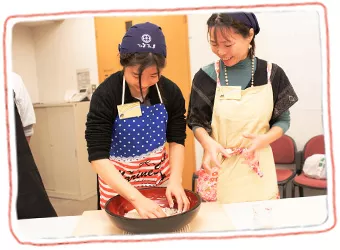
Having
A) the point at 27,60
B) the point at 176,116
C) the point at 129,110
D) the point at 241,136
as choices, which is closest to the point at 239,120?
the point at 241,136

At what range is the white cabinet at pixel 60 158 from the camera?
89 cm

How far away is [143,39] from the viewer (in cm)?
67

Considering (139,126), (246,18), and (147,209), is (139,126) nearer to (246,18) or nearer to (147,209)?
(147,209)

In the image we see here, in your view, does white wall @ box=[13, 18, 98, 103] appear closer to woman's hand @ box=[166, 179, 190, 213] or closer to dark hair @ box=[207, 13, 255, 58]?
dark hair @ box=[207, 13, 255, 58]

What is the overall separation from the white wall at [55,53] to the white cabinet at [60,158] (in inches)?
3.2

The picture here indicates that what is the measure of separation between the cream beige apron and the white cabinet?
43cm

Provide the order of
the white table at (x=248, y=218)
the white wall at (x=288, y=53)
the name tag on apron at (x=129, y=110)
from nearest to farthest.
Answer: the white table at (x=248, y=218) < the name tag on apron at (x=129, y=110) < the white wall at (x=288, y=53)

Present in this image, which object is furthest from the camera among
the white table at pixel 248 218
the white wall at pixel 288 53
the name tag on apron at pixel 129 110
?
the white wall at pixel 288 53

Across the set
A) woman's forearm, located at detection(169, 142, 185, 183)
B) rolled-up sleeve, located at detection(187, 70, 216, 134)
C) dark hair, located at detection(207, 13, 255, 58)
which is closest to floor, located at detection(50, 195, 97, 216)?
woman's forearm, located at detection(169, 142, 185, 183)

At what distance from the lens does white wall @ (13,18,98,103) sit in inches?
28.0

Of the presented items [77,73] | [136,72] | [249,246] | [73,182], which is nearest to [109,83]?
[136,72]

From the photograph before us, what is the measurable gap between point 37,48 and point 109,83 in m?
0.36

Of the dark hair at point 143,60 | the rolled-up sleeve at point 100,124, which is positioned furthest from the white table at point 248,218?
the dark hair at point 143,60

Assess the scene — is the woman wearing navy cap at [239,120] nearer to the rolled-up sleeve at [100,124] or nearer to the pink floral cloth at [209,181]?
the pink floral cloth at [209,181]
